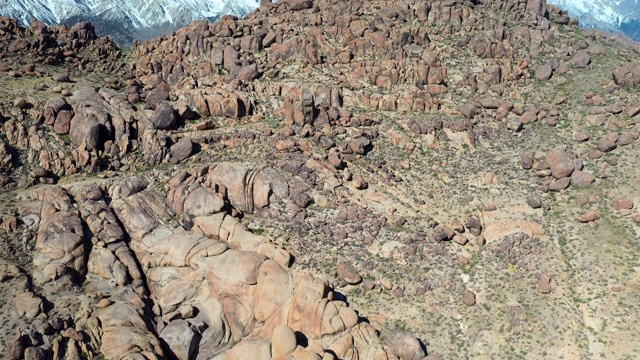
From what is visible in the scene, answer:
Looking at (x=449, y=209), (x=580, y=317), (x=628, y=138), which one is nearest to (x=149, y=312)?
(x=449, y=209)

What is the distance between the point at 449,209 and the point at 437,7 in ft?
154

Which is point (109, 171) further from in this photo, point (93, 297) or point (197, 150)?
point (93, 297)

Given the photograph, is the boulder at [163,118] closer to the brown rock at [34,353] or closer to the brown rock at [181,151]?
the brown rock at [181,151]

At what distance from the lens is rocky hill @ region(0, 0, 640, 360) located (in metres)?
44.7

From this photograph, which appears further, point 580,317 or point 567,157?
point 567,157

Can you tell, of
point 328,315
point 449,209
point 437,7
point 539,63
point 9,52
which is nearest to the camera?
point 328,315

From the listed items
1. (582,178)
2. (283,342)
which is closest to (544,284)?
(582,178)

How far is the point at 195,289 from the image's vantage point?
156 feet

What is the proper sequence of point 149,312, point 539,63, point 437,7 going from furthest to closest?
point 437,7, point 539,63, point 149,312

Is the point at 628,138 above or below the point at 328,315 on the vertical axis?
above

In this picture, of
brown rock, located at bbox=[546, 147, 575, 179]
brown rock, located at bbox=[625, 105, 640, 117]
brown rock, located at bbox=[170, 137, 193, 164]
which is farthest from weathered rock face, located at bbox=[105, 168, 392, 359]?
brown rock, located at bbox=[625, 105, 640, 117]

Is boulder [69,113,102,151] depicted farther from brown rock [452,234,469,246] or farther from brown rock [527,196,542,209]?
brown rock [527,196,542,209]

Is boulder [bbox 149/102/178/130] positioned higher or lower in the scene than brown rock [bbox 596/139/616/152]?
lower

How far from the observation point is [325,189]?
59750 millimetres
